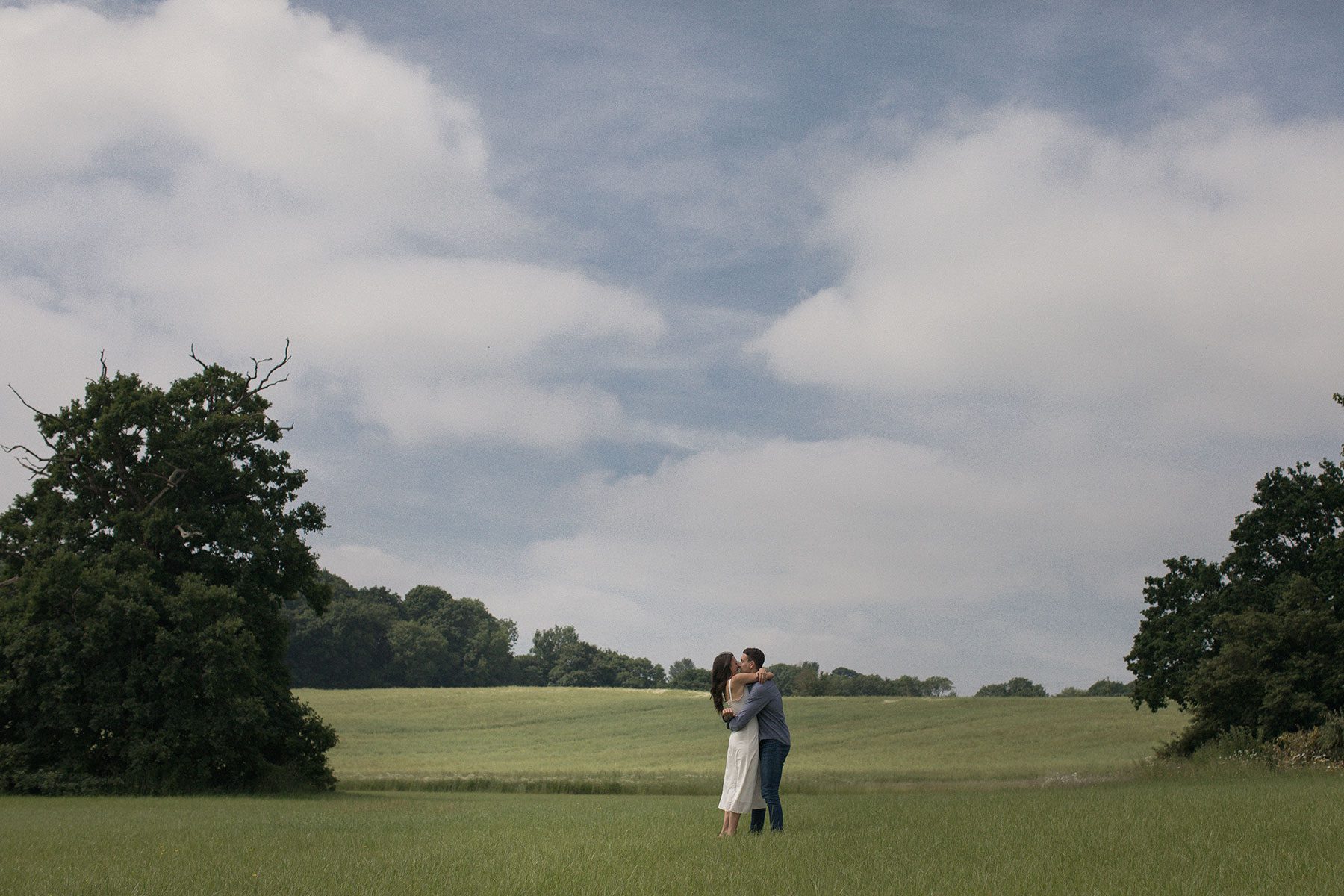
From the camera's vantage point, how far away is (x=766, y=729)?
13.3 meters

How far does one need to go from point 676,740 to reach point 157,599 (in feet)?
132

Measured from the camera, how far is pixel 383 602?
135 meters

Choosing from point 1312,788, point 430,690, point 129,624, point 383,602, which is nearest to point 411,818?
point 1312,788

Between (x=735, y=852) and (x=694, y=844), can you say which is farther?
(x=694, y=844)

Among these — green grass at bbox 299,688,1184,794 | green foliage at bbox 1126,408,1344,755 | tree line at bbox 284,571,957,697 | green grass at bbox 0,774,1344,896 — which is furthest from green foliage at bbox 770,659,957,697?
green grass at bbox 0,774,1344,896

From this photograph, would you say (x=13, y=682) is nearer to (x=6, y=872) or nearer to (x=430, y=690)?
(x=6, y=872)

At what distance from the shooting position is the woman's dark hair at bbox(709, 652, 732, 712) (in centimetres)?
1376

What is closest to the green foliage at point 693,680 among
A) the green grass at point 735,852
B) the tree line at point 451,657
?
the tree line at point 451,657

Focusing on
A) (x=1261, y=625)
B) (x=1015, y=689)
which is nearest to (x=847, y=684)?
(x=1015, y=689)

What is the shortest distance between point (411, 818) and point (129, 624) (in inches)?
730

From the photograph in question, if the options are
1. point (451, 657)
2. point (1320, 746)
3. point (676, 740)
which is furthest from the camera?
point (451, 657)

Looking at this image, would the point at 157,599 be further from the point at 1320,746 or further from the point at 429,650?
the point at 429,650

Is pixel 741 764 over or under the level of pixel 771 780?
over

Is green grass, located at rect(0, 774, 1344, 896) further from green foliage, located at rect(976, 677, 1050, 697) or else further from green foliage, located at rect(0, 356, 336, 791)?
green foliage, located at rect(976, 677, 1050, 697)
